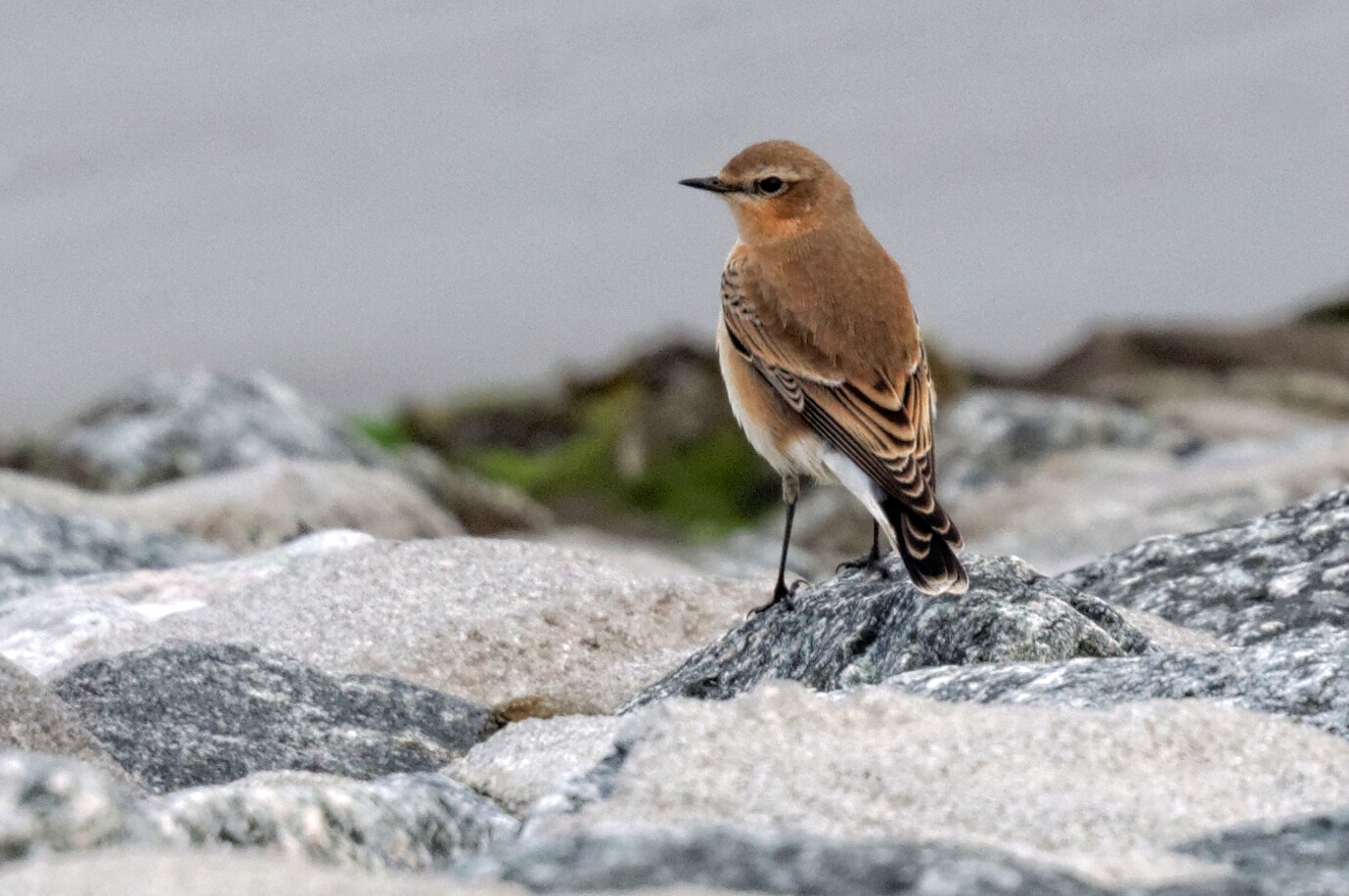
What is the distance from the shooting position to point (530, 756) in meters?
4.03

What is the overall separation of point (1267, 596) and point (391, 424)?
33.3 feet

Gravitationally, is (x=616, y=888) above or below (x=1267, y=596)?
above

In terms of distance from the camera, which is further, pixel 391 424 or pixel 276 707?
pixel 391 424

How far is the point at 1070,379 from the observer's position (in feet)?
51.1

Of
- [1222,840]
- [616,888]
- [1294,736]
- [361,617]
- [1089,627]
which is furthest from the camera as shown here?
[361,617]

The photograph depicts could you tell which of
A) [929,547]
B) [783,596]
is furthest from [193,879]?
[783,596]

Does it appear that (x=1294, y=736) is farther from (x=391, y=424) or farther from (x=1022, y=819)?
(x=391, y=424)

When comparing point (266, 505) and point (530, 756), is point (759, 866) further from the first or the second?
point (266, 505)

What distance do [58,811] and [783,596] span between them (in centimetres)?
301

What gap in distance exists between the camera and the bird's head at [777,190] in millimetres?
6449

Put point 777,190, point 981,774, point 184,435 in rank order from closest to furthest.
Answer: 1. point 981,774
2. point 777,190
3. point 184,435

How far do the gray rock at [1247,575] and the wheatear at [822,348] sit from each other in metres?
0.84

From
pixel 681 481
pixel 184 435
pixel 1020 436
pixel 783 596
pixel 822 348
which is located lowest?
pixel 681 481

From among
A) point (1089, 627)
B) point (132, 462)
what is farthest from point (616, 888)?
point (132, 462)
